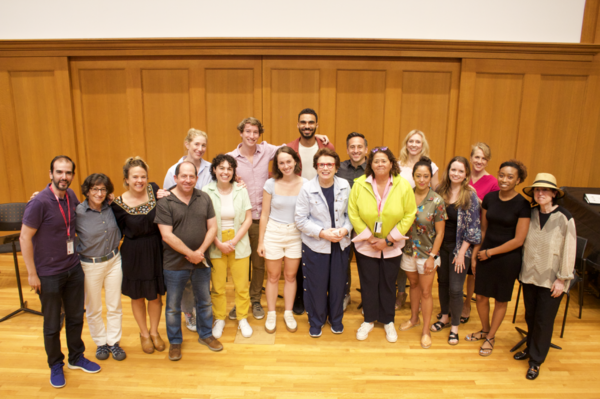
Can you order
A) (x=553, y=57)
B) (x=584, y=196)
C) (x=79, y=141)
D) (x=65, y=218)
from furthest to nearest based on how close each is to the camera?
1. (x=79, y=141)
2. (x=553, y=57)
3. (x=584, y=196)
4. (x=65, y=218)

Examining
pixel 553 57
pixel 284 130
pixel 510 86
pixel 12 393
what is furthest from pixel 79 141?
pixel 553 57

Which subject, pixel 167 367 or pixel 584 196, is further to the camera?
pixel 584 196

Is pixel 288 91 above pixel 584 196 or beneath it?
above

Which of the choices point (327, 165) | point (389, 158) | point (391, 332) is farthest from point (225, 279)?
point (389, 158)

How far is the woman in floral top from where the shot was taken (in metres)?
2.81

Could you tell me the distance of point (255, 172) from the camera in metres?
3.39

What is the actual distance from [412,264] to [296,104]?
2622 millimetres

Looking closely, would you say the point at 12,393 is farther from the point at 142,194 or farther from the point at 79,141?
the point at 79,141

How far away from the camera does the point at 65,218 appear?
240 cm

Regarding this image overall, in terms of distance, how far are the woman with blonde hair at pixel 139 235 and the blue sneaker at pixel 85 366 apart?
0.48 metres

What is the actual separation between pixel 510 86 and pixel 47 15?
234 inches

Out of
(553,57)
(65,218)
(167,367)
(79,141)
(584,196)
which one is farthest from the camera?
(79,141)

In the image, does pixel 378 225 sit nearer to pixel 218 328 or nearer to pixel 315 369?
pixel 315 369

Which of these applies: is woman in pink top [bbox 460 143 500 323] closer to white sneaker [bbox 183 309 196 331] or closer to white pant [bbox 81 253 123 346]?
white sneaker [bbox 183 309 196 331]
